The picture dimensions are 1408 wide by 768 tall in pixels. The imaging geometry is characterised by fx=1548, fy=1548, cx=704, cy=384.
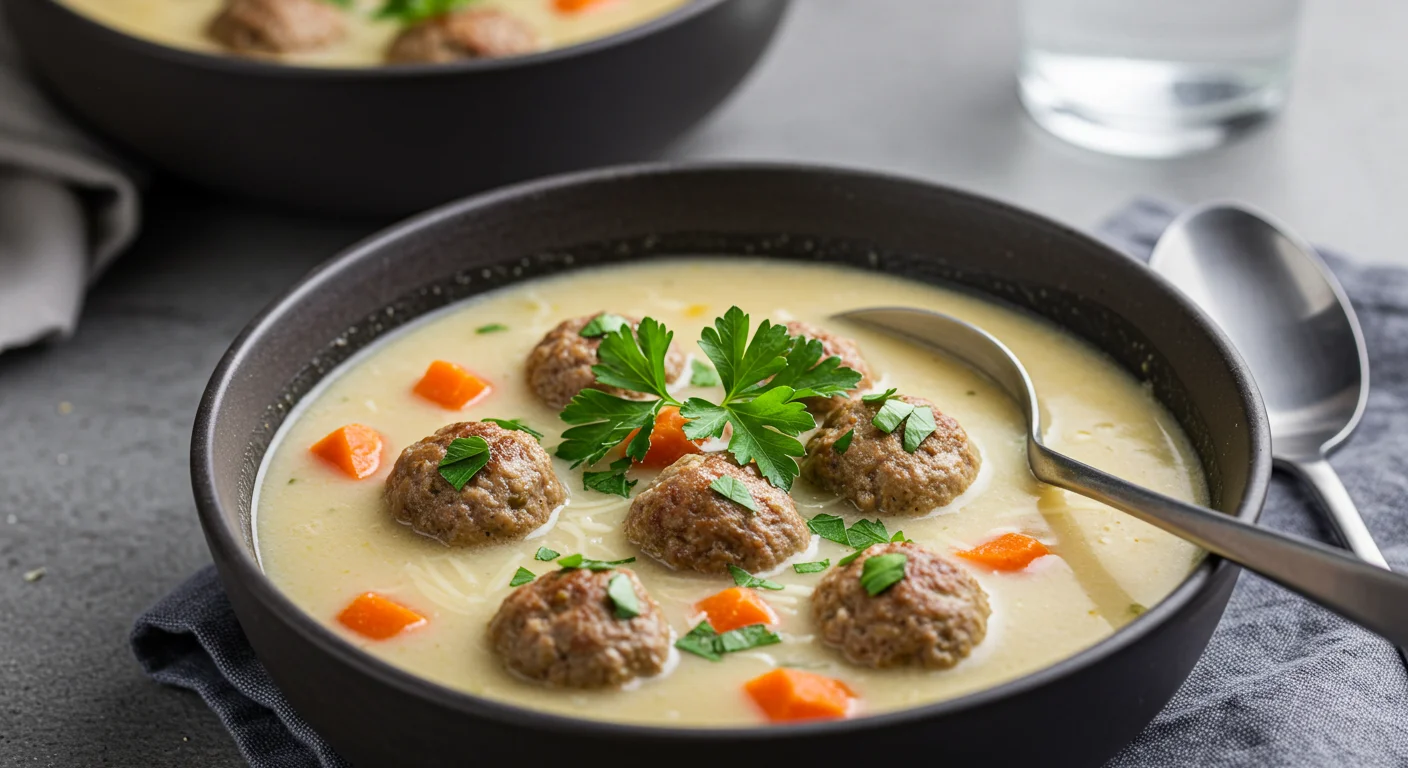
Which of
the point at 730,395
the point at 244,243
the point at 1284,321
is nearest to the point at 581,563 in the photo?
the point at 730,395

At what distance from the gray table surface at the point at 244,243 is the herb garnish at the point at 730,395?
3.76 feet

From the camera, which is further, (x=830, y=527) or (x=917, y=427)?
(x=917, y=427)

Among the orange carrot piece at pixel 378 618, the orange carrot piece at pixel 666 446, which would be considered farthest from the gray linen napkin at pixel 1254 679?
the orange carrot piece at pixel 666 446

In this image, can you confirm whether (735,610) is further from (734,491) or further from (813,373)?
(813,373)

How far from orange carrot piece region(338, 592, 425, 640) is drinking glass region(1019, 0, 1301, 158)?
383cm

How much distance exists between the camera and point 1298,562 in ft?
9.41

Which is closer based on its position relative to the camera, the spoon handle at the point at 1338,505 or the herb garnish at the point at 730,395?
the herb garnish at the point at 730,395

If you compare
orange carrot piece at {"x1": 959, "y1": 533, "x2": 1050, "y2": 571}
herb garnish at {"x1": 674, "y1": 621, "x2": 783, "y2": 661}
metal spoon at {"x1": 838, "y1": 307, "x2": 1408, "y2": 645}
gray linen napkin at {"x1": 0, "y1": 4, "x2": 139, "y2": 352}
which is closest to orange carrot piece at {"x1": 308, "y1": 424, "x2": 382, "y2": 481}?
herb garnish at {"x1": 674, "y1": 621, "x2": 783, "y2": 661}

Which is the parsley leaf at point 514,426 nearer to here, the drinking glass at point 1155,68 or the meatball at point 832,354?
the meatball at point 832,354

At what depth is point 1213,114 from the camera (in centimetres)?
618

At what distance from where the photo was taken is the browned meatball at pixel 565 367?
3967 mm

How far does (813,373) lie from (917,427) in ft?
1.04

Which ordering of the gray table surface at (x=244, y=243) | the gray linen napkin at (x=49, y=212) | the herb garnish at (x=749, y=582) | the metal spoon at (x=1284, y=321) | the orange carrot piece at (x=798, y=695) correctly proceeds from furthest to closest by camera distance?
the gray linen napkin at (x=49, y=212), the metal spoon at (x=1284, y=321), the gray table surface at (x=244, y=243), the herb garnish at (x=749, y=582), the orange carrot piece at (x=798, y=695)

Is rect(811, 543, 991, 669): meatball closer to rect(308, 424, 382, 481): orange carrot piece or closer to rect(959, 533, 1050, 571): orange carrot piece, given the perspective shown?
rect(959, 533, 1050, 571): orange carrot piece
